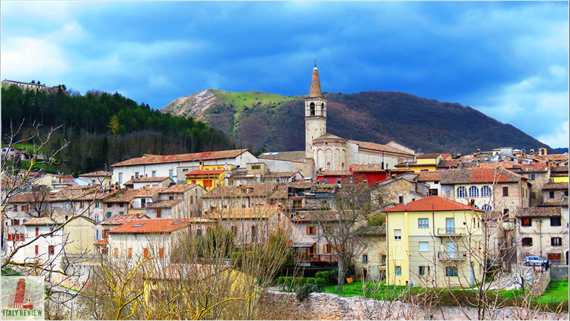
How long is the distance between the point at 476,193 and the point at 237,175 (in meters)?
21.0

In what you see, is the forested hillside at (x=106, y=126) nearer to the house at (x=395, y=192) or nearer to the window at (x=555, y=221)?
the house at (x=395, y=192)

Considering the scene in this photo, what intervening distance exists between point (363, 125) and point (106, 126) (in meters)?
92.4

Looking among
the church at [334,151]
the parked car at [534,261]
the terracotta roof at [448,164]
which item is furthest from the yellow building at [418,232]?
the church at [334,151]

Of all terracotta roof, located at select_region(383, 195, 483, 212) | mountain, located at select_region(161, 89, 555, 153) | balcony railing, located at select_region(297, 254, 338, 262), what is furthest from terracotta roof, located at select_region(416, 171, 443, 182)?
mountain, located at select_region(161, 89, 555, 153)

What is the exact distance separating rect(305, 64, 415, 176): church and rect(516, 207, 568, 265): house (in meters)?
28.0

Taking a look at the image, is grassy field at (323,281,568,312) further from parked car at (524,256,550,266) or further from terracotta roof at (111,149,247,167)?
terracotta roof at (111,149,247,167)

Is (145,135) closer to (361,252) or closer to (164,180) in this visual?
(164,180)

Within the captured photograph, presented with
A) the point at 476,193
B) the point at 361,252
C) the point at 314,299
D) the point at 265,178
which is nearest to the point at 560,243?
the point at 476,193

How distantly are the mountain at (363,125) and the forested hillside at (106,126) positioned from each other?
152 ft

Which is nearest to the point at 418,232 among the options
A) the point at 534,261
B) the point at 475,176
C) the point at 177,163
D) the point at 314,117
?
the point at 534,261

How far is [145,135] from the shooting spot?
8606 cm

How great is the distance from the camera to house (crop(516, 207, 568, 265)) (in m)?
33.8

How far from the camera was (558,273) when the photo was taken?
30844mm

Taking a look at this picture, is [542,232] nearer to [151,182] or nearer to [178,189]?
[178,189]
